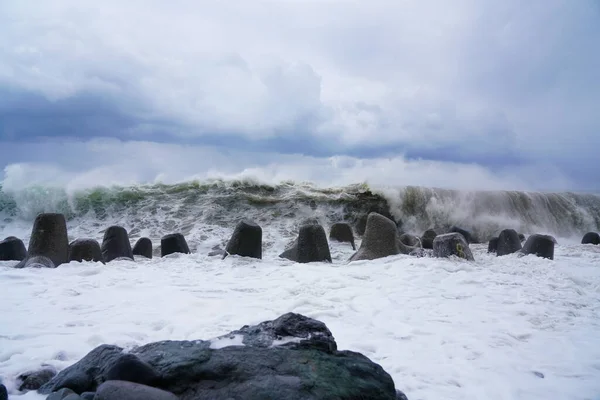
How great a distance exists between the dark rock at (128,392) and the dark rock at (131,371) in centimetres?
12

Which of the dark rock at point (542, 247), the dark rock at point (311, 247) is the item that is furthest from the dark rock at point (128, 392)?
the dark rock at point (542, 247)

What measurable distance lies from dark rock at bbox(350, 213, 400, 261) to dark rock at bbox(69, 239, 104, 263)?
418 centimetres

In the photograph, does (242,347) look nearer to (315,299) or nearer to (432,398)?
(432,398)

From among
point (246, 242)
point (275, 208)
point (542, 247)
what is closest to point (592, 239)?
point (542, 247)

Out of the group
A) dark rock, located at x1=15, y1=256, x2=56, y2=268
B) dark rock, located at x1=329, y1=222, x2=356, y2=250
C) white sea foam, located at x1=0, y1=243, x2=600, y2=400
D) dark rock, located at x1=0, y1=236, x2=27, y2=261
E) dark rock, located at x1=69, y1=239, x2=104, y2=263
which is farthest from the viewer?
dark rock, located at x1=329, y1=222, x2=356, y2=250

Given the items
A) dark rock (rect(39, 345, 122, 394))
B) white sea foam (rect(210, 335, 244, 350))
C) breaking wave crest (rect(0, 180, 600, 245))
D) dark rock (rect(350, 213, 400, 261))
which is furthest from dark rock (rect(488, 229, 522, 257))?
dark rock (rect(39, 345, 122, 394))

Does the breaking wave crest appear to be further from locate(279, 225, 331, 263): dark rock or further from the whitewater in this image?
the whitewater

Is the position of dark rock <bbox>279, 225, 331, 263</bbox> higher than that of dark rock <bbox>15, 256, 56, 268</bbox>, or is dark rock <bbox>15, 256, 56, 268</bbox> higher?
dark rock <bbox>279, 225, 331, 263</bbox>

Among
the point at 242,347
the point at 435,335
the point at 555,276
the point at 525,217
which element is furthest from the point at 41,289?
the point at 525,217

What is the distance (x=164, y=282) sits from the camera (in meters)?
5.54

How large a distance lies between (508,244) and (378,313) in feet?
18.7

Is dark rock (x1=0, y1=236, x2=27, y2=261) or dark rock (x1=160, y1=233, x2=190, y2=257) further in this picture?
dark rock (x1=160, y1=233, x2=190, y2=257)

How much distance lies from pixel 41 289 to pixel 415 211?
1376cm

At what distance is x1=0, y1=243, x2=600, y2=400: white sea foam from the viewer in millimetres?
2865
